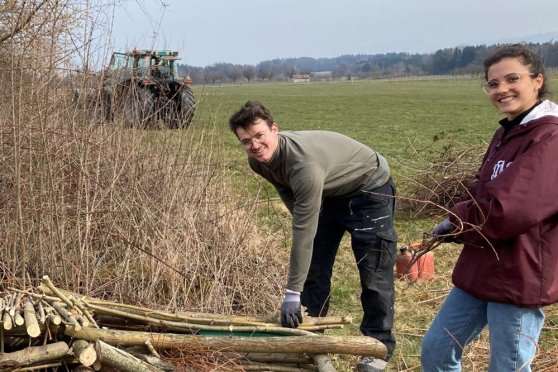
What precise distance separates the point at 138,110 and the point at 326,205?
2020 millimetres

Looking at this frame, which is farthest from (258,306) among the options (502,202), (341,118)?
(341,118)

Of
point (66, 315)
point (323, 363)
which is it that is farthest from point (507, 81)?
point (66, 315)

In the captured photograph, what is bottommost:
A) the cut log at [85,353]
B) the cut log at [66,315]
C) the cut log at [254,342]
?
the cut log at [254,342]

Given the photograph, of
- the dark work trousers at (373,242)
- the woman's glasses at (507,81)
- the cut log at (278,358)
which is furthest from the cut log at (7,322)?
the woman's glasses at (507,81)

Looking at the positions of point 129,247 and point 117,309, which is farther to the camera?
point 129,247

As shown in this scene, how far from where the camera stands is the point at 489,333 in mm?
2072

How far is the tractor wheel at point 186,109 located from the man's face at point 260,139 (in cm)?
192

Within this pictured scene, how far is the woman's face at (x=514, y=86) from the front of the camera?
6.44ft

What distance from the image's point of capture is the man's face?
2654 mm

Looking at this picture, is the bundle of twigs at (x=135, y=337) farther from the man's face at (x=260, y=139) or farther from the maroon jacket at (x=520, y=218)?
the maroon jacket at (x=520, y=218)

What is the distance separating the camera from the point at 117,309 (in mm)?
3012

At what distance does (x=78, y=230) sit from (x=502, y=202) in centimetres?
230

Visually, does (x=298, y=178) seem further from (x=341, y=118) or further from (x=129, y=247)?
(x=341, y=118)

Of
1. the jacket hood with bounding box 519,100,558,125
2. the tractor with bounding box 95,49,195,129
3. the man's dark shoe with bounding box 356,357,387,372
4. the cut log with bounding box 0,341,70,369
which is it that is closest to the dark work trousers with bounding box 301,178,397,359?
the man's dark shoe with bounding box 356,357,387,372
